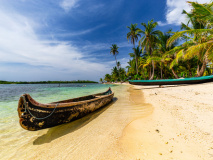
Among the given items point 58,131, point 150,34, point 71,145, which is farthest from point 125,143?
point 150,34

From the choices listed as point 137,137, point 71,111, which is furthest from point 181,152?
point 71,111

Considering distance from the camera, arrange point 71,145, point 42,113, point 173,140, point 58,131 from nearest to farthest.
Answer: point 173,140
point 71,145
point 42,113
point 58,131

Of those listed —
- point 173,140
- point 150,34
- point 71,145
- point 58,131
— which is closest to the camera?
point 173,140

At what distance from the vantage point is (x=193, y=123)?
2.50m

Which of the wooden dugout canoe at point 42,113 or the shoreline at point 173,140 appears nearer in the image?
the shoreline at point 173,140

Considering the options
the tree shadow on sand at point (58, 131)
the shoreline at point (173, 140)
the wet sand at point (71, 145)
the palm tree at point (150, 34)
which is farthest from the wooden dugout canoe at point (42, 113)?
the palm tree at point (150, 34)

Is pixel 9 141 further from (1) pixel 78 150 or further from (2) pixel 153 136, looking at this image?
(2) pixel 153 136

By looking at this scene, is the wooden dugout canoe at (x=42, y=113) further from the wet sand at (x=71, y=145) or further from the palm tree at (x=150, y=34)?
the palm tree at (x=150, y=34)

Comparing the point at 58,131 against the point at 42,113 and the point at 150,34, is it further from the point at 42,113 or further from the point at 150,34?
the point at 150,34

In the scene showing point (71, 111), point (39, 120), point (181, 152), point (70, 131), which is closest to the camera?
point (181, 152)

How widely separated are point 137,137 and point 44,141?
256 cm

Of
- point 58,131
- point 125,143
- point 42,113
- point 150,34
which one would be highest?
point 150,34

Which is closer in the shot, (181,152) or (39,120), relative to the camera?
(181,152)

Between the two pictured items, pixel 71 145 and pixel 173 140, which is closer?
pixel 173 140
